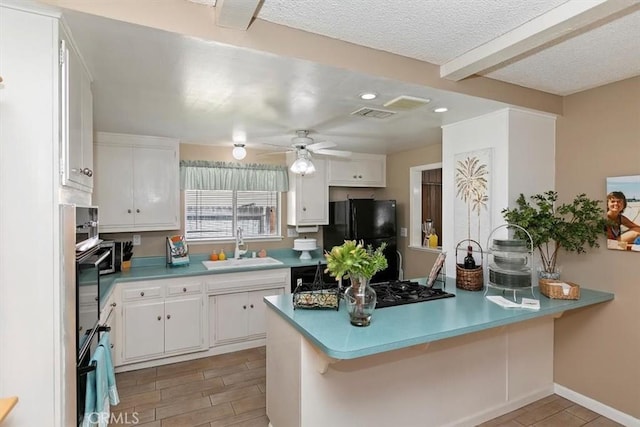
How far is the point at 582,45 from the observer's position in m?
1.95

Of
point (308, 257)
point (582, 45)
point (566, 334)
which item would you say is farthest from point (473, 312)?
point (308, 257)

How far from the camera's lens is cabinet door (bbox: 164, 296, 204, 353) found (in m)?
3.37

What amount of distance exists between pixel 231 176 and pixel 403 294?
269cm

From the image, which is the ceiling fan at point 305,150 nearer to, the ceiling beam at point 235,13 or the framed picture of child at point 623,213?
the ceiling beam at point 235,13

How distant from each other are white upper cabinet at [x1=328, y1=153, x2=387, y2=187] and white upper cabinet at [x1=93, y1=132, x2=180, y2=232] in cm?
196

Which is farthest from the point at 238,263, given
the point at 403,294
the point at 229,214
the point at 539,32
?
the point at 539,32

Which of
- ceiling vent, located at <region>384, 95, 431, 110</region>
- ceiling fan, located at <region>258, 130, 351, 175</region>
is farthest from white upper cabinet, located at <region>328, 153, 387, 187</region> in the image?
ceiling vent, located at <region>384, 95, 431, 110</region>

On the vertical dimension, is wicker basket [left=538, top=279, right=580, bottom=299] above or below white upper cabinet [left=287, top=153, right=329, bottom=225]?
below

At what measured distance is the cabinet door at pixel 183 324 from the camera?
337 cm

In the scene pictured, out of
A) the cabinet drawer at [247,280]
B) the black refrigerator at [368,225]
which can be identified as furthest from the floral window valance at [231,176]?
the cabinet drawer at [247,280]

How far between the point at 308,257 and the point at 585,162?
9.81 feet

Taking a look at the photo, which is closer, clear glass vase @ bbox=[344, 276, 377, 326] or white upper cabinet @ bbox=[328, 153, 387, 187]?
clear glass vase @ bbox=[344, 276, 377, 326]

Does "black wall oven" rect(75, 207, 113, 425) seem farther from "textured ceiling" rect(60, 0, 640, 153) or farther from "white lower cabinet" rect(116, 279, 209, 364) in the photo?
"white lower cabinet" rect(116, 279, 209, 364)

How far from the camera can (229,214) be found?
14.2 feet
